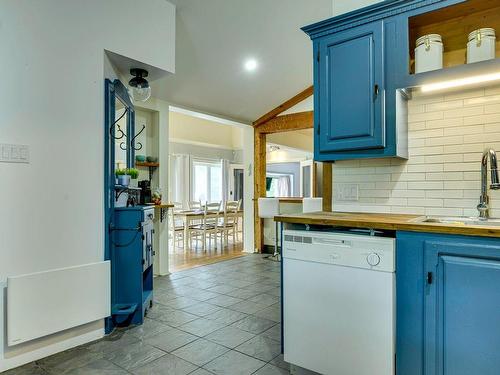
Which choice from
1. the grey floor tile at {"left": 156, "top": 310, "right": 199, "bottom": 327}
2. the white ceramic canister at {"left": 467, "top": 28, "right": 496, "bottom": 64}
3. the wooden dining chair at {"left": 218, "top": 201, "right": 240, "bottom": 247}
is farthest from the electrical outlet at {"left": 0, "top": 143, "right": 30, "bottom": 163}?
the wooden dining chair at {"left": 218, "top": 201, "right": 240, "bottom": 247}

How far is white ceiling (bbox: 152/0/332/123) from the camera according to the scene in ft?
10.5

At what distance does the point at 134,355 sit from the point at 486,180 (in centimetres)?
235

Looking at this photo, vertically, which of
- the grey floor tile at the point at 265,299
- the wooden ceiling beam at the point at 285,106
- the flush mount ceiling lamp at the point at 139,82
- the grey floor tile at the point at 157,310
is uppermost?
the wooden ceiling beam at the point at 285,106

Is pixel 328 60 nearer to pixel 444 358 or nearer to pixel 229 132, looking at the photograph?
pixel 444 358

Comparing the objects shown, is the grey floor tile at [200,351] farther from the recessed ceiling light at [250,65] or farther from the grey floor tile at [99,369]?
the recessed ceiling light at [250,65]

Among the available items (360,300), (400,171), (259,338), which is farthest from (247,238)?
(360,300)

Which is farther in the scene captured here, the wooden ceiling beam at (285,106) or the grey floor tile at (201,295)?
the wooden ceiling beam at (285,106)

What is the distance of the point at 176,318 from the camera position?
106 inches

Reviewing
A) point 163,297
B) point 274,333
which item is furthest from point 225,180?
point 274,333

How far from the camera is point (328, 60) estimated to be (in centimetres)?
207

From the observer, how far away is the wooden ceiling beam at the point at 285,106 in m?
5.05

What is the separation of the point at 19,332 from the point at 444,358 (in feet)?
7.49

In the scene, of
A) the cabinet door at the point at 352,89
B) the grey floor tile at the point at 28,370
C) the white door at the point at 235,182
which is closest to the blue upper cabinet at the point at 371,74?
the cabinet door at the point at 352,89

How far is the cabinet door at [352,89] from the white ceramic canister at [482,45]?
46 centimetres
